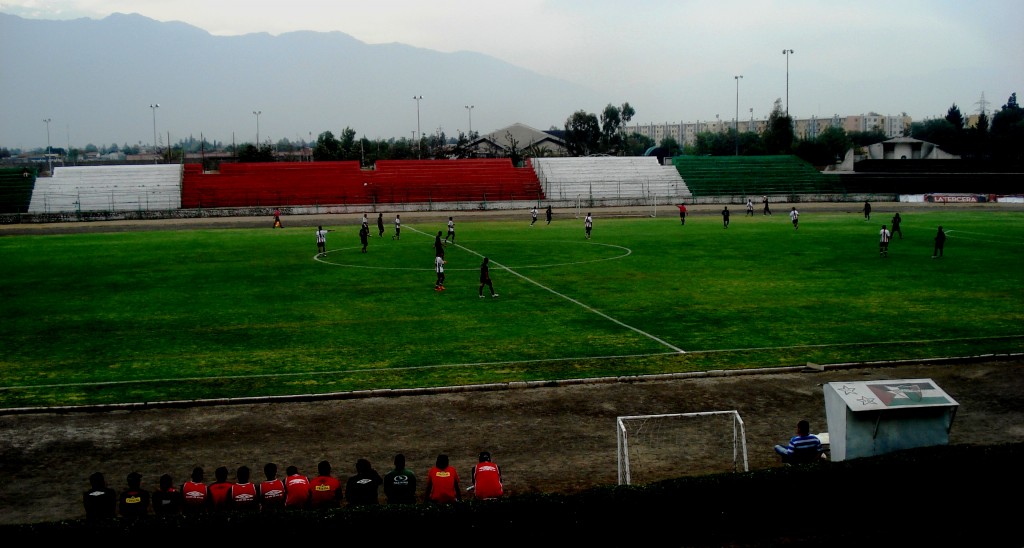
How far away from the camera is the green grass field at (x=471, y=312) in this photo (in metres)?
22.2

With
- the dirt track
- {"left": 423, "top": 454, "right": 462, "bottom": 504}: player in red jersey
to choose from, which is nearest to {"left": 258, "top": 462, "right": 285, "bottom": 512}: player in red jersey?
{"left": 423, "top": 454, "right": 462, "bottom": 504}: player in red jersey

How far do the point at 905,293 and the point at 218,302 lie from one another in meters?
26.4

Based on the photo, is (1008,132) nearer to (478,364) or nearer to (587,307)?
(587,307)

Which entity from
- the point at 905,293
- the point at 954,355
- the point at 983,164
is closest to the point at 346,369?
the point at 954,355

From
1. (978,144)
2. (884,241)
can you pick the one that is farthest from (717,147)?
(884,241)

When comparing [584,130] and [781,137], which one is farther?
[584,130]

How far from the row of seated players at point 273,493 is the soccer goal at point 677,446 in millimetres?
3128

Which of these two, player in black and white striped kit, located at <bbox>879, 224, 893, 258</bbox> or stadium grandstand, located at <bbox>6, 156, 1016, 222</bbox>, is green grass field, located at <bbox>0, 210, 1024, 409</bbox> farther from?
stadium grandstand, located at <bbox>6, 156, 1016, 222</bbox>

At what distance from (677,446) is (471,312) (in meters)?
15.2

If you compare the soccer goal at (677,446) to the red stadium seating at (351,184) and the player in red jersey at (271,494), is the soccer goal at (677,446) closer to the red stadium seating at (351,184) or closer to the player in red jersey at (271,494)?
the player in red jersey at (271,494)

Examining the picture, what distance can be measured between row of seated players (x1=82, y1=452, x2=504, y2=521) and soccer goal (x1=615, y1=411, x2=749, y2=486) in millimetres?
3128

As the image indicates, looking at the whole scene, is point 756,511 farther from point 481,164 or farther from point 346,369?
point 481,164

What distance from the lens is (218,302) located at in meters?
32.7

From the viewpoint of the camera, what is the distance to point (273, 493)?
1230cm
